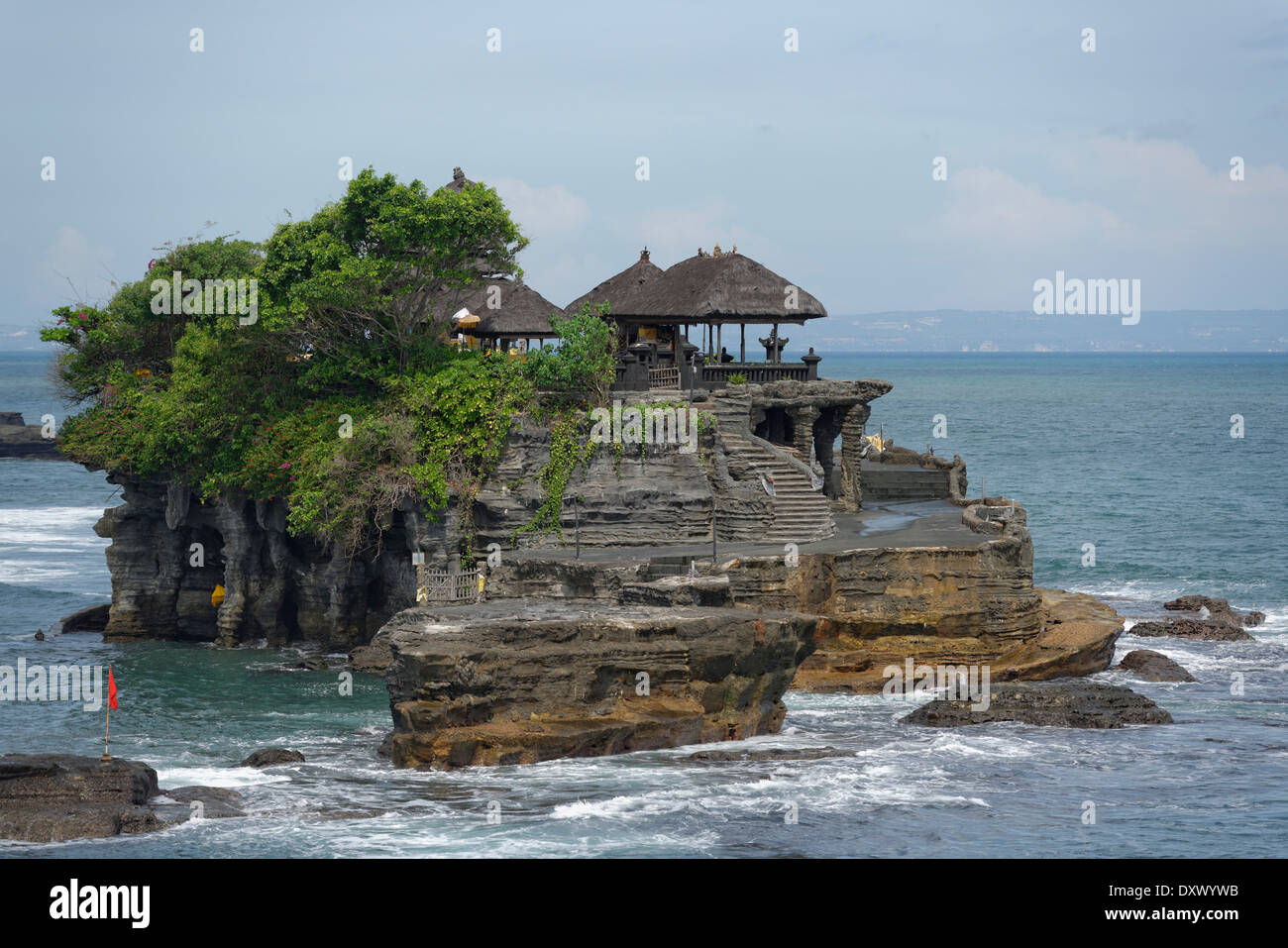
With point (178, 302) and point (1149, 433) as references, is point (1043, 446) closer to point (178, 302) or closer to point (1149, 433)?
point (1149, 433)

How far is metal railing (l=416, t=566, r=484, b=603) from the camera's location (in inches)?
1640

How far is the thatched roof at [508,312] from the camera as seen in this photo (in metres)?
52.5

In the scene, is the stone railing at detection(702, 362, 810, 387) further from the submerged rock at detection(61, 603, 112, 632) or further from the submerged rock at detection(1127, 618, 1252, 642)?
the submerged rock at detection(61, 603, 112, 632)

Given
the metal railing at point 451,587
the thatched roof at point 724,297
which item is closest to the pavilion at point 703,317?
the thatched roof at point 724,297

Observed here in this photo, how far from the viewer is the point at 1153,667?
4466 cm

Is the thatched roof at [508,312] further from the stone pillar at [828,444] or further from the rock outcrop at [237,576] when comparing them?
the stone pillar at [828,444]

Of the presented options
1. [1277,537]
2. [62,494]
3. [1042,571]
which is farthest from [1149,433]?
[62,494]

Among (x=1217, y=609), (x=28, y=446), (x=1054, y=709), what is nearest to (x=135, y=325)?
(x=1054, y=709)

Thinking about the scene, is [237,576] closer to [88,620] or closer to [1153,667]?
[88,620]

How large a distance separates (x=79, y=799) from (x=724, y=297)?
26.2 m

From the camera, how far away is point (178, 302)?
52625 millimetres

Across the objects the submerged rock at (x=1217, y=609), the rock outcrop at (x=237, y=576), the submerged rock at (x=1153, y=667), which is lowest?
the submerged rock at (x=1153, y=667)

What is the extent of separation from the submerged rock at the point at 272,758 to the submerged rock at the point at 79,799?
9.55ft

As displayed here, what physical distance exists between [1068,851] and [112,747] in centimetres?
2201
